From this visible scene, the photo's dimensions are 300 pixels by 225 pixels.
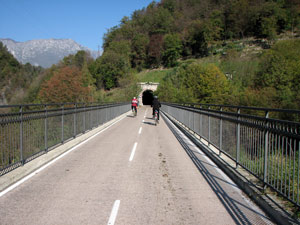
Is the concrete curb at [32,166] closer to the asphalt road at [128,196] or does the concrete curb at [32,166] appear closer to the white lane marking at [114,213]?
the asphalt road at [128,196]

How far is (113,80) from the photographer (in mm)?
92500

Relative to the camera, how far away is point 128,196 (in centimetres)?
540

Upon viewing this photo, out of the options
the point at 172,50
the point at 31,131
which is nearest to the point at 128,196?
the point at 31,131

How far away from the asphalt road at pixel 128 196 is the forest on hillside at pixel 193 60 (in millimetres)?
31060

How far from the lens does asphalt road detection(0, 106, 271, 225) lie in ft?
14.4

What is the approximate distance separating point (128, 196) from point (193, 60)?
329 feet

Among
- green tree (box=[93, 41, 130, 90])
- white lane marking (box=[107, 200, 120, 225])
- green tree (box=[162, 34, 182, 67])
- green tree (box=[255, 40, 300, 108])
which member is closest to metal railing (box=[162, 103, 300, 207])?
white lane marking (box=[107, 200, 120, 225])

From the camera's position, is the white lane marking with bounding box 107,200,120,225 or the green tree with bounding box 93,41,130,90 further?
the green tree with bounding box 93,41,130,90

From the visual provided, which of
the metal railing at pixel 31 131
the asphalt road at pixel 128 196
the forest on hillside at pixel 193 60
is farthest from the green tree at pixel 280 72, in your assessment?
the asphalt road at pixel 128 196

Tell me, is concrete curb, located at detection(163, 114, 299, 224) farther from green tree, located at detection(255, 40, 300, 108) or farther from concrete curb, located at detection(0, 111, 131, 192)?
green tree, located at detection(255, 40, 300, 108)

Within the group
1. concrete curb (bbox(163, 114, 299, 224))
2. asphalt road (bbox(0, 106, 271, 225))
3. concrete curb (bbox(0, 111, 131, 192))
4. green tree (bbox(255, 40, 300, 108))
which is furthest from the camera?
→ green tree (bbox(255, 40, 300, 108))

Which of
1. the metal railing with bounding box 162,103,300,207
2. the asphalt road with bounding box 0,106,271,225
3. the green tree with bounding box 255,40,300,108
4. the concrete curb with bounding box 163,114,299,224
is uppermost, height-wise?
the green tree with bounding box 255,40,300,108

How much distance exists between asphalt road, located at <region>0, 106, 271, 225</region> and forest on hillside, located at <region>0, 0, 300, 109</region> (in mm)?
31060

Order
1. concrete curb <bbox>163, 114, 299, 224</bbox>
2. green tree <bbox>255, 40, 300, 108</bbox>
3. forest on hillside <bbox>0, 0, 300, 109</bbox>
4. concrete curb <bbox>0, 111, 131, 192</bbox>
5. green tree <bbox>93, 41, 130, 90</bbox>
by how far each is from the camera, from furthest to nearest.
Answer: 1. green tree <bbox>93, 41, 130, 90</bbox>
2. forest on hillside <bbox>0, 0, 300, 109</bbox>
3. green tree <bbox>255, 40, 300, 108</bbox>
4. concrete curb <bbox>0, 111, 131, 192</bbox>
5. concrete curb <bbox>163, 114, 299, 224</bbox>
